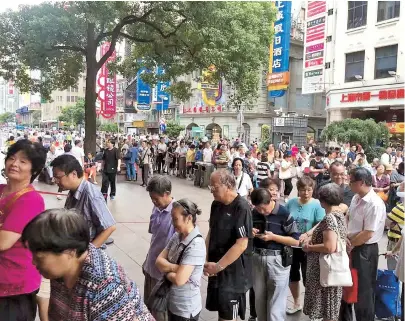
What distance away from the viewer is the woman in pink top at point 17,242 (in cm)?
235

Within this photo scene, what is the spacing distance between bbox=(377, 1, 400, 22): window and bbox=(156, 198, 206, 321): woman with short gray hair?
26.1 metres

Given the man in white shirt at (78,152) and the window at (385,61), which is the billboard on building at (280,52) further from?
the man in white shirt at (78,152)

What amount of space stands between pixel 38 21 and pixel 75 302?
40.3ft

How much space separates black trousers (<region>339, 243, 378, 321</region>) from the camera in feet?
12.7

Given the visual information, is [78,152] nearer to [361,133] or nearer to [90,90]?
[90,90]

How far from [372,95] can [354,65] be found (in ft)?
9.46

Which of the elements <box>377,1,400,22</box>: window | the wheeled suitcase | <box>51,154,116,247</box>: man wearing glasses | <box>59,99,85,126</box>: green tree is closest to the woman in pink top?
<box>51,154,116,247</box>: man wearing glasses

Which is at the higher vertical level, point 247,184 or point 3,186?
point 3,186

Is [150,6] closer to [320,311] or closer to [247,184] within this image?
[247,184]

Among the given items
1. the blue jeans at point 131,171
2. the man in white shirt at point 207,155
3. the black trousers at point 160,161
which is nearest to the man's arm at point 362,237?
the man in white shirt at point 207,155

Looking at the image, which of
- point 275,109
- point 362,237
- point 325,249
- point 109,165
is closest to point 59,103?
point 275,109

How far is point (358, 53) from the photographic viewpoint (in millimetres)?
27250

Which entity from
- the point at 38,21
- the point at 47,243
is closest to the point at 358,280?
the point at 47,243

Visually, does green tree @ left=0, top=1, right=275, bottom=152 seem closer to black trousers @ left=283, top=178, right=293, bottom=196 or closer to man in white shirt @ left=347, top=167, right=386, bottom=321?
black trousers @ left=283, top=178, right=293, bottom=196
